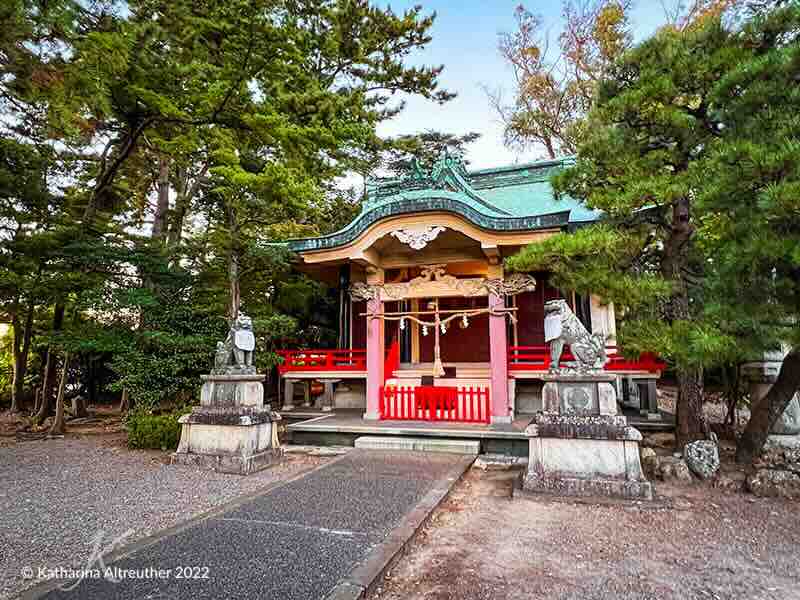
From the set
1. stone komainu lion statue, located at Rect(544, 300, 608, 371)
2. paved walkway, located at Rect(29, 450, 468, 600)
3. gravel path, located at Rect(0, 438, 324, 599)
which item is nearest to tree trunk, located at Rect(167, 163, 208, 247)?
gravel path, located at Rect(0, 438, 324, 599)

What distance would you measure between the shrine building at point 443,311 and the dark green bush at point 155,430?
81.0 inches

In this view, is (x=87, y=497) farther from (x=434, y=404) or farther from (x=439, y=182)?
(x=439, y=182)

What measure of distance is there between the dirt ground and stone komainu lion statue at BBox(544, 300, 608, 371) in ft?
4.96

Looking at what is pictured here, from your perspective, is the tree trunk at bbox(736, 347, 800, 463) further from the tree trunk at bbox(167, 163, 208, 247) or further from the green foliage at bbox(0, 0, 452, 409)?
the tree trunk at bbox(167, 163, 208, 247)

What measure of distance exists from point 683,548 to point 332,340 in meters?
10.5

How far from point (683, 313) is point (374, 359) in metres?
5.16

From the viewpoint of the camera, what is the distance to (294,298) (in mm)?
11320

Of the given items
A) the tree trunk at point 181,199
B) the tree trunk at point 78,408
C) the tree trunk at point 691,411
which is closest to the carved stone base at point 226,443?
the tree trunk at point 691,411

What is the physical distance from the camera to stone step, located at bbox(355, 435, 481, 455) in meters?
6.57

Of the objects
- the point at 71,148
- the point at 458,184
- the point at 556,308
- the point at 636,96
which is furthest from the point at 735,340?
the point at 71,148

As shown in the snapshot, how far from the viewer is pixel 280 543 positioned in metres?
3.34

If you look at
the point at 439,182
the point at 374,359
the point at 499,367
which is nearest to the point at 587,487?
the point at 499,367

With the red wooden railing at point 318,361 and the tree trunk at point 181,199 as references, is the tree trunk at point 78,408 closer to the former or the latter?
the tree trunk at point 181,199

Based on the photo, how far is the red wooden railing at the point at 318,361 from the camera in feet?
29.8
